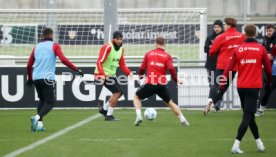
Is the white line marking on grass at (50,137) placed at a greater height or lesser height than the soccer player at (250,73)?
lesser

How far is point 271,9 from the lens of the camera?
40.4m

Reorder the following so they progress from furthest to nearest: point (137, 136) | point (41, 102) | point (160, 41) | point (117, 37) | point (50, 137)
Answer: point (117, 37) → point (160, 41) → point (41, 102) → point (137, 136) → point (50, 137)

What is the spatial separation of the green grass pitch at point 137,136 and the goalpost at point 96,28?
13.8 feet

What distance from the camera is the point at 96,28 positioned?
2389 centimetres

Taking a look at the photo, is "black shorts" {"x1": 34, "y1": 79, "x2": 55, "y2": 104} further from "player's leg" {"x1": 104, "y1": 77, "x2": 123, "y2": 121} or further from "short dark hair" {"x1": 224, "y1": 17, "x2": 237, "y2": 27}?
"short dark hair" {"x1": 224, "y1": 17, "x2": 237, "y2": 27}

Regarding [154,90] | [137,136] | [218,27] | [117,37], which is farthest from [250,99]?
[218,27]

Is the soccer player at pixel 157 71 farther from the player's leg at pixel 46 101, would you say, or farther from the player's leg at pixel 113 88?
the player's leg at pixel 46 101

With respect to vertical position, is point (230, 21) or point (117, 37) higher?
point (230, 21)

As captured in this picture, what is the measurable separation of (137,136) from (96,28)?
10.3 meters

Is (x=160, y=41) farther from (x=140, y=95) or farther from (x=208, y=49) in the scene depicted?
(x=208, y=49)

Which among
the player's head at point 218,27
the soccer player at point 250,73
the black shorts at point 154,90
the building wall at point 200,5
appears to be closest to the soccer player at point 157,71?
the black shorts at point 154,90

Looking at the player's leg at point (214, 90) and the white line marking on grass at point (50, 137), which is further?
the player's leg at point (214, 90)

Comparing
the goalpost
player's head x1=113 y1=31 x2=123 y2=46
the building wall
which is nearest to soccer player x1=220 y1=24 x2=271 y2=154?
player's head x1=113 y1=31 x2=123 y2=46

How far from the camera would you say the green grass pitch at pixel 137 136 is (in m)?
11.8
